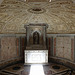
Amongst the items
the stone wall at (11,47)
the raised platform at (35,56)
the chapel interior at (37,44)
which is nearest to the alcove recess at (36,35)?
the chapel interior at (37,44)

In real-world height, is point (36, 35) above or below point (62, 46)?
above

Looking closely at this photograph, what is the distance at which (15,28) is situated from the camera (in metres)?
10.9

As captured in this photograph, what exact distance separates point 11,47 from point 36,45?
396 centimetres

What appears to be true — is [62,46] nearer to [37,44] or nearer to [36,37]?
[37,44]

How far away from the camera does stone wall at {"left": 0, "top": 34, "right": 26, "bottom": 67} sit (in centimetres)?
1055

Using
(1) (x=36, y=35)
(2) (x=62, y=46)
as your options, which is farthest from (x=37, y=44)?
(2) (x=62, y=46)

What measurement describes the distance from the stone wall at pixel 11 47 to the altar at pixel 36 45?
2.28 metres

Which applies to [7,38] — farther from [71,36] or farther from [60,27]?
[71,36]

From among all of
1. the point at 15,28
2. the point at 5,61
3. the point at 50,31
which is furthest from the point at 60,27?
the point at 5,61

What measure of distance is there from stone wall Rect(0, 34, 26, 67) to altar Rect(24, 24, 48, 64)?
2.28 m

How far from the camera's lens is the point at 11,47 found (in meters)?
11.6

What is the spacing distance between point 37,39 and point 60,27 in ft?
12.0

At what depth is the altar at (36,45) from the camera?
10.1m

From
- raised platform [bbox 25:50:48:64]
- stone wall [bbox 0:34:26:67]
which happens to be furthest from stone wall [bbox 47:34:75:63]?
stone wall [bbox 0:34:26:67]
